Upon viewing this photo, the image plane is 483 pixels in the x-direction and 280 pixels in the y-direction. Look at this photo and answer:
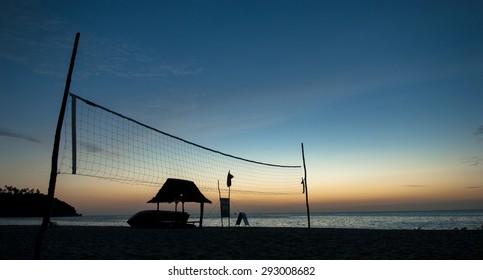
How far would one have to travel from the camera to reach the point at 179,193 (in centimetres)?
2088

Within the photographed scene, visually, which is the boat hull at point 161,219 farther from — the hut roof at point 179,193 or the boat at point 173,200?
the hut roof at point 179,193

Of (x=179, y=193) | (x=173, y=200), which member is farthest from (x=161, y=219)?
(x=179, y=193)

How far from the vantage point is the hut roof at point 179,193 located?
2080 centimetres

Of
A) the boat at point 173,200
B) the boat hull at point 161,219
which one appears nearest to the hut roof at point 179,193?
the boat at point 173,200

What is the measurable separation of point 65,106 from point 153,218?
627 inches

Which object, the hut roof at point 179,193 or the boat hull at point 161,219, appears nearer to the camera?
the hut roof at point 179,193

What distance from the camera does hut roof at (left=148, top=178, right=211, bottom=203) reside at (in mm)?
20797

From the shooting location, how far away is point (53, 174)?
6547 mm

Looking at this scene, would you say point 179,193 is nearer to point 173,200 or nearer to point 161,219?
point 173,200

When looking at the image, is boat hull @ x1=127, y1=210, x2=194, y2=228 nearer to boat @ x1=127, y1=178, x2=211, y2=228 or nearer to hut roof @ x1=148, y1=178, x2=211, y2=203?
boat @ x1=127, y1=178, x2=211, y2=228

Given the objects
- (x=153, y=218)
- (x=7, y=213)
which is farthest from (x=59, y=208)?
(x=153, y=218)

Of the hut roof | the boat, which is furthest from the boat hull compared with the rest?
the hut roof

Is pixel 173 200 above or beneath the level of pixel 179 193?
beneath

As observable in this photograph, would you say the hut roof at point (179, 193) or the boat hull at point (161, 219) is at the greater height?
the hut roof at point (179, 193)
